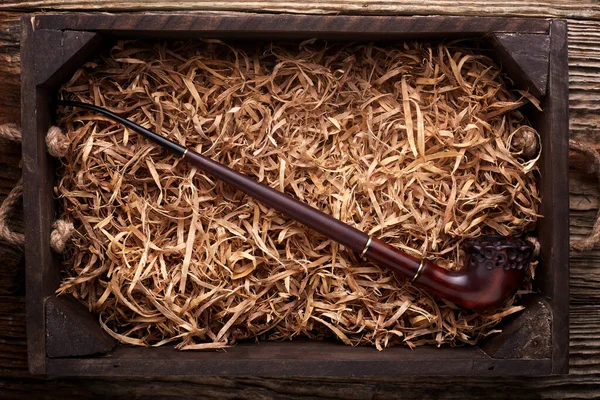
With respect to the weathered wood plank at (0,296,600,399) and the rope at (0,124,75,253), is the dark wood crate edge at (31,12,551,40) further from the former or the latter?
the weathered wood plank at (0,296,600,399)

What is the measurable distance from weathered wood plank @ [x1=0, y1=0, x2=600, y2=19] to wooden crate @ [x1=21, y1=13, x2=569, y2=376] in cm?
22

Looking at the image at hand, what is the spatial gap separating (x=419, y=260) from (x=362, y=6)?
0.75 m

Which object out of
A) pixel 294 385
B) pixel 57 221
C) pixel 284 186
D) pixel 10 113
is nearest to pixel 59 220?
pixel 57 221

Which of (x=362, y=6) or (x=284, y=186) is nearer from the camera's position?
(x=284, y=186)

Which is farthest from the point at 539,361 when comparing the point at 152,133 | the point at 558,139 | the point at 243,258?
the point at 152,133

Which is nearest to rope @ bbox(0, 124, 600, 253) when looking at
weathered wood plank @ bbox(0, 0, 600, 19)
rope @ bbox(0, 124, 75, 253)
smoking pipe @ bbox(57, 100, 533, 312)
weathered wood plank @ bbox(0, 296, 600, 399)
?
rope @ bbox(0, 124, 75, 253)

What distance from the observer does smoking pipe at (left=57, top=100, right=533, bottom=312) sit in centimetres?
144

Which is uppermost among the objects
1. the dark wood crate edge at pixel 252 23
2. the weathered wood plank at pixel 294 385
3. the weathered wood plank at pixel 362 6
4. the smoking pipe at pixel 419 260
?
the weathered wood plank at pixel 362 6

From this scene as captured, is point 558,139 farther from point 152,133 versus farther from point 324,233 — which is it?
point 152,133

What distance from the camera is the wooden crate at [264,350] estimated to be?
1412mm

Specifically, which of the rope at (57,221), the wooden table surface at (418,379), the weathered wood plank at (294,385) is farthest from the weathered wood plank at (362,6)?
the weathered wood plank at (294,385)

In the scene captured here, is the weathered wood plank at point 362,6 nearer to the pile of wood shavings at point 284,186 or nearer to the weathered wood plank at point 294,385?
the pile of wood shavings at point 284,186

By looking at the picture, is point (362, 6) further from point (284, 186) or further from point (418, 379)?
point (418, 379)

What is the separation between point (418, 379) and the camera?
5.71 ft
